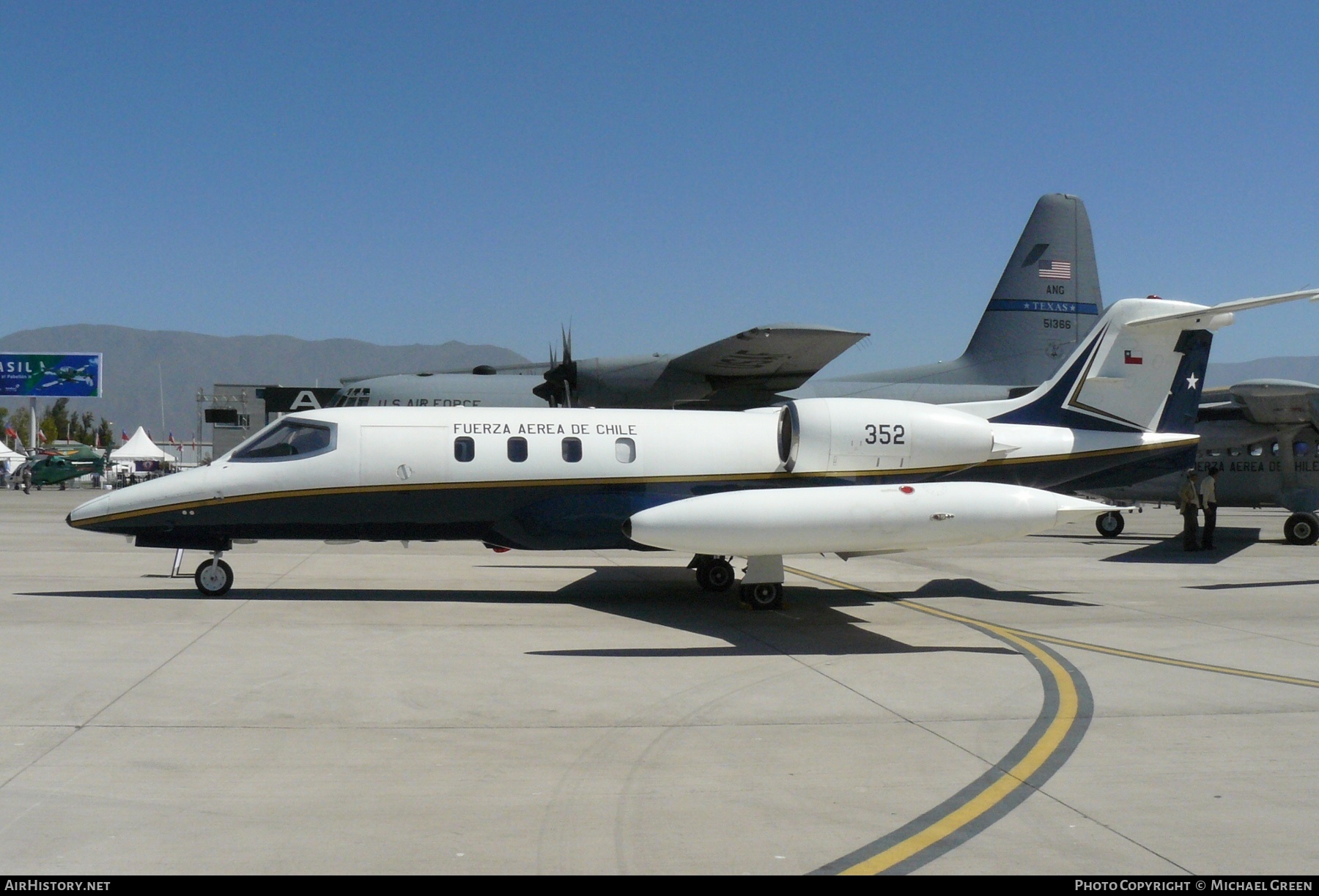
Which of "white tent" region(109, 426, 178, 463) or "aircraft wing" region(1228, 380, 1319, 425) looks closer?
"aircraft wing" region(1228, 380, 1319, 425)

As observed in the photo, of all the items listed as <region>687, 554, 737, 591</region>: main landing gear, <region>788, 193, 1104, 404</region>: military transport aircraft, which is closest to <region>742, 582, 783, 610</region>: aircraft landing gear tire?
<region>687, 554, 737, 591</region>: main landing gear


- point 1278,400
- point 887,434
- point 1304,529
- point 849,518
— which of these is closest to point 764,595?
point 849,518

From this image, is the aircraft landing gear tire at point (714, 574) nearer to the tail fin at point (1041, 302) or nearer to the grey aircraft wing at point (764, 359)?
the grey aircraft wing at point (764, 359)

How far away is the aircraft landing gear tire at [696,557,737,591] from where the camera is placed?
14.9 meters

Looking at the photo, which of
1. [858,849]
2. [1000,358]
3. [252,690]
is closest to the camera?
[858,849]

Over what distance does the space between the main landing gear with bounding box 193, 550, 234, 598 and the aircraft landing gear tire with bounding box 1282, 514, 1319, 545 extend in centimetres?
2224

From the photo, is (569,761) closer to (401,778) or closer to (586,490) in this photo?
(401,778)

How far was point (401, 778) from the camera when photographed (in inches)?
242

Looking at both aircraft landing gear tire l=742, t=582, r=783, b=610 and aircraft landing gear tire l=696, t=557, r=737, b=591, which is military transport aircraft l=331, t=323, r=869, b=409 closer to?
aircraft landing gear tire l=696, t=557, r=737, b=591

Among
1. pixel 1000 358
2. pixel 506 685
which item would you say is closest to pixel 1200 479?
pixel 1000 358

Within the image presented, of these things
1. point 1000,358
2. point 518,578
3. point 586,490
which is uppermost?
point 1000,358

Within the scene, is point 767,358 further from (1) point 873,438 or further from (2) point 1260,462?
(2) point 1260,462
